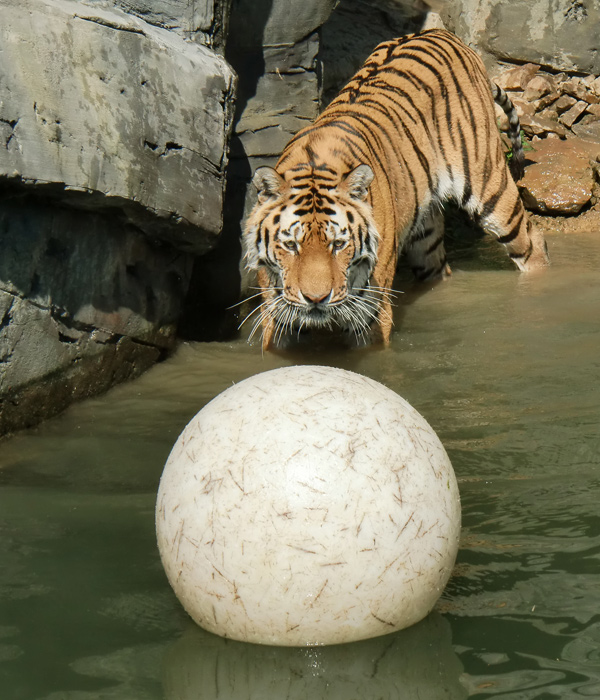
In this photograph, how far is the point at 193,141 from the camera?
5176 mm

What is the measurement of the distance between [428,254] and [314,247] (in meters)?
2.16

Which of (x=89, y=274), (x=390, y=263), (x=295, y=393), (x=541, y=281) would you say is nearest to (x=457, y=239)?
(x=541, y=281)

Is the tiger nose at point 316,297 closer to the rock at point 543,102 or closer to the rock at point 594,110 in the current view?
the rock at point 543,102

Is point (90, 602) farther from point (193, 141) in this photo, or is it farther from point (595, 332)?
point (595, 332)

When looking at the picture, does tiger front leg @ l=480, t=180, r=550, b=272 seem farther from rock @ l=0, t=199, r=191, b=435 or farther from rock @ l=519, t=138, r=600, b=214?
rock @ l=0, t=199, r=191, b=435

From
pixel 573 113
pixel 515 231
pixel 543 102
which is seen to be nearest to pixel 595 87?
→ pixel 573 113

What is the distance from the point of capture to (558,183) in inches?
329

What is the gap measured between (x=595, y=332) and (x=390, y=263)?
1.22m

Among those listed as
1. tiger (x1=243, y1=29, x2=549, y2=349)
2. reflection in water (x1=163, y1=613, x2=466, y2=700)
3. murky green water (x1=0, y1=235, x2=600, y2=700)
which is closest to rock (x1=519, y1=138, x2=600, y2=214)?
tiger (x1=243, y1=29, x2=549, y2=349)

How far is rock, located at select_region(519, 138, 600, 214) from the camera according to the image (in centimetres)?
832

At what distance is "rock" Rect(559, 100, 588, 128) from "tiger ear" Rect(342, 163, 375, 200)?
14.6 feet

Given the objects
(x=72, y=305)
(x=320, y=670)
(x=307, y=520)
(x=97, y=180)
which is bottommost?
(x=320, y=670)

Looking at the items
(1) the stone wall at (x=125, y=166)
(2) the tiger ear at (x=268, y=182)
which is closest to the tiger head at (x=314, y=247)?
(2) the tiger ear at (x=268, y=182)

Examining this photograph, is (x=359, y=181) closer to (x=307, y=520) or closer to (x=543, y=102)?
(x=307, y=520)
